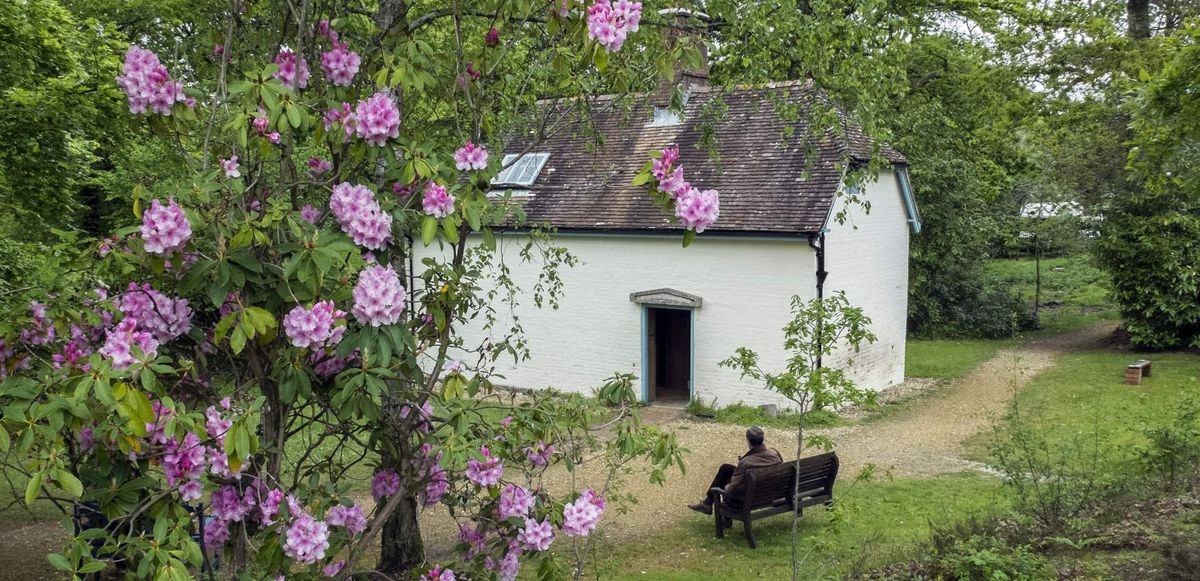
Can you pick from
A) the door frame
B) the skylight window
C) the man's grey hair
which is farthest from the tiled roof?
the man's grey hair

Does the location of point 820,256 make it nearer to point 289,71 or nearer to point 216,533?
point 289,71

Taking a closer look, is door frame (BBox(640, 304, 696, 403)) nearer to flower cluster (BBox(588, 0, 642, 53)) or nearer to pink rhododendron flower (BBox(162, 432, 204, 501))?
flower cluster (BBox(588, 0, 642, 53))

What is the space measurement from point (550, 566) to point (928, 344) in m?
22.2

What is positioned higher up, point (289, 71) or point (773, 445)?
point (289, 71)

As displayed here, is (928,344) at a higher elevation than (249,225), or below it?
below

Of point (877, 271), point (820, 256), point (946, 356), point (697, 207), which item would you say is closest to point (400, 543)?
point (697, 207)

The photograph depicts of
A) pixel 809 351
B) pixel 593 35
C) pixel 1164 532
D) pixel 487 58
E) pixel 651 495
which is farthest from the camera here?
pixel 651 495

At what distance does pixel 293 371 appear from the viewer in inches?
178

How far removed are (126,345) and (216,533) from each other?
154 cm

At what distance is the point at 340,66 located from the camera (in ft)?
16.9

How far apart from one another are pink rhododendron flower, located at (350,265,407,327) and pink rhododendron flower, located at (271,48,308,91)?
1289mm

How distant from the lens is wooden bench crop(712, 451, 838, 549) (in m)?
10.1

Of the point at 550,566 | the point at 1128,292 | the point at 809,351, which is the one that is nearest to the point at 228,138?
the point at 550,566

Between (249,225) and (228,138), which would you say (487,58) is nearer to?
(228,138)
